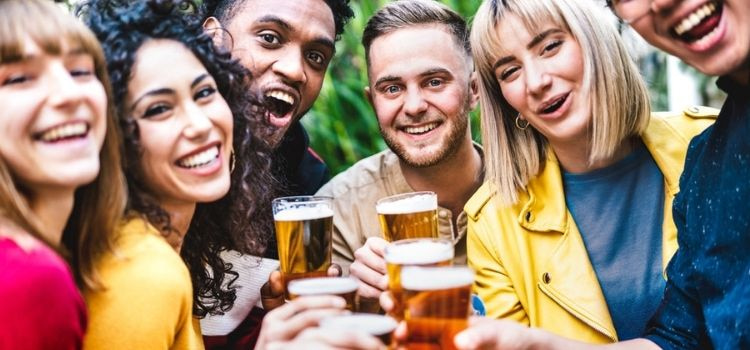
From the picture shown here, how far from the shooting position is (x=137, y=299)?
69.7 inches

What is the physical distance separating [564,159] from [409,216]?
99 centimetres

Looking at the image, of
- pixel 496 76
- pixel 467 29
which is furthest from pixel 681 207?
pixel 467 29

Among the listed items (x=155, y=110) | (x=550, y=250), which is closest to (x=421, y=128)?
(x=550, y=250)

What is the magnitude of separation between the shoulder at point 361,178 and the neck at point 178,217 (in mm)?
1435

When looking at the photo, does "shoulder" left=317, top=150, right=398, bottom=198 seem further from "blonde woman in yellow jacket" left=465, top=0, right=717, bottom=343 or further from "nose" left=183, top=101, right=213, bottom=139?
"nose" left=183, top=101, right=213, bottom=139

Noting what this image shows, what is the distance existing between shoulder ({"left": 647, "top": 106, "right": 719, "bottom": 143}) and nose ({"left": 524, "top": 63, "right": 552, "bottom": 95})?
50 cm

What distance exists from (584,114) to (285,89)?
1.41 metres

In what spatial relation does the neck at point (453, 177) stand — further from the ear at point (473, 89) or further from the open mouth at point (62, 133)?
the open mouth at point (62, 133)

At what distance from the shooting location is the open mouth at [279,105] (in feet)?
11.1

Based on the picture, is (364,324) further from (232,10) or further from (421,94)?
(232,10)

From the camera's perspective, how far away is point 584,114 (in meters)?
2.76

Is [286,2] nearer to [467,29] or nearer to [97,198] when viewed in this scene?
[467,29]

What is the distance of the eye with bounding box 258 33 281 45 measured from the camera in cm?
344

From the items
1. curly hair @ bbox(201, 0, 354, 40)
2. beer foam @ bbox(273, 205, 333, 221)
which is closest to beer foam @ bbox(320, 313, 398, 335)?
beer foam @ bbox(273, 205, 333, 221)
